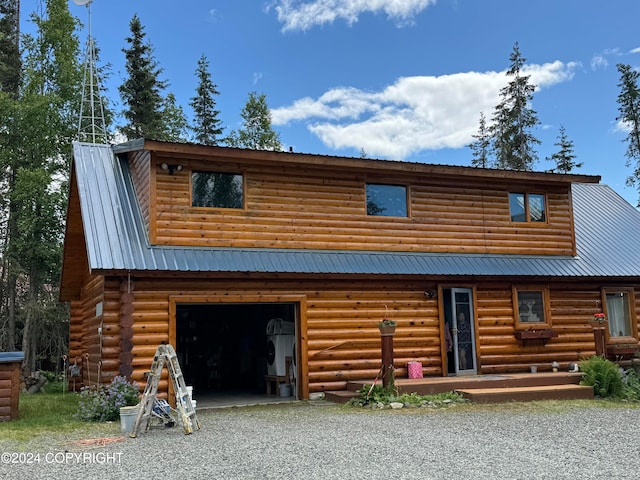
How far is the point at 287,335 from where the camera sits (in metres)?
14.5

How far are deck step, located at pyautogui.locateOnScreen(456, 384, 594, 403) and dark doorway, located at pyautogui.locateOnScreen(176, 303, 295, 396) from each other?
251 inches

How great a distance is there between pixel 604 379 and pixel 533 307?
2868mm

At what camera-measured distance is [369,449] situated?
25.3ft

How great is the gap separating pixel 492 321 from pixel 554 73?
28.5 meters

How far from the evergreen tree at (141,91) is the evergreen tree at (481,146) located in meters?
22.1

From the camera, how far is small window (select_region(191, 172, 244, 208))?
43.8ft

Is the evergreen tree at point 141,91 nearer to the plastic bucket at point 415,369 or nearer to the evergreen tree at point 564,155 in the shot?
the plastic bucket at point 415,369

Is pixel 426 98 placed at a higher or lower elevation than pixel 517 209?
higher

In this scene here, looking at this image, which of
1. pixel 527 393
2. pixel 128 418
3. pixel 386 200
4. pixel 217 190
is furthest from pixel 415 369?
pixel 128 418

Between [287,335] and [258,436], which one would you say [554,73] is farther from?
[258,436]

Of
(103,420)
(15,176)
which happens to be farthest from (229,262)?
(15,176)

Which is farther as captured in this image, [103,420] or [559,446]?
[103,420]

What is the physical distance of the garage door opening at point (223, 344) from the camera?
17.0 meters

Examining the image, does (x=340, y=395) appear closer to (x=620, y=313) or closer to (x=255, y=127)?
(x=620, y=313)
